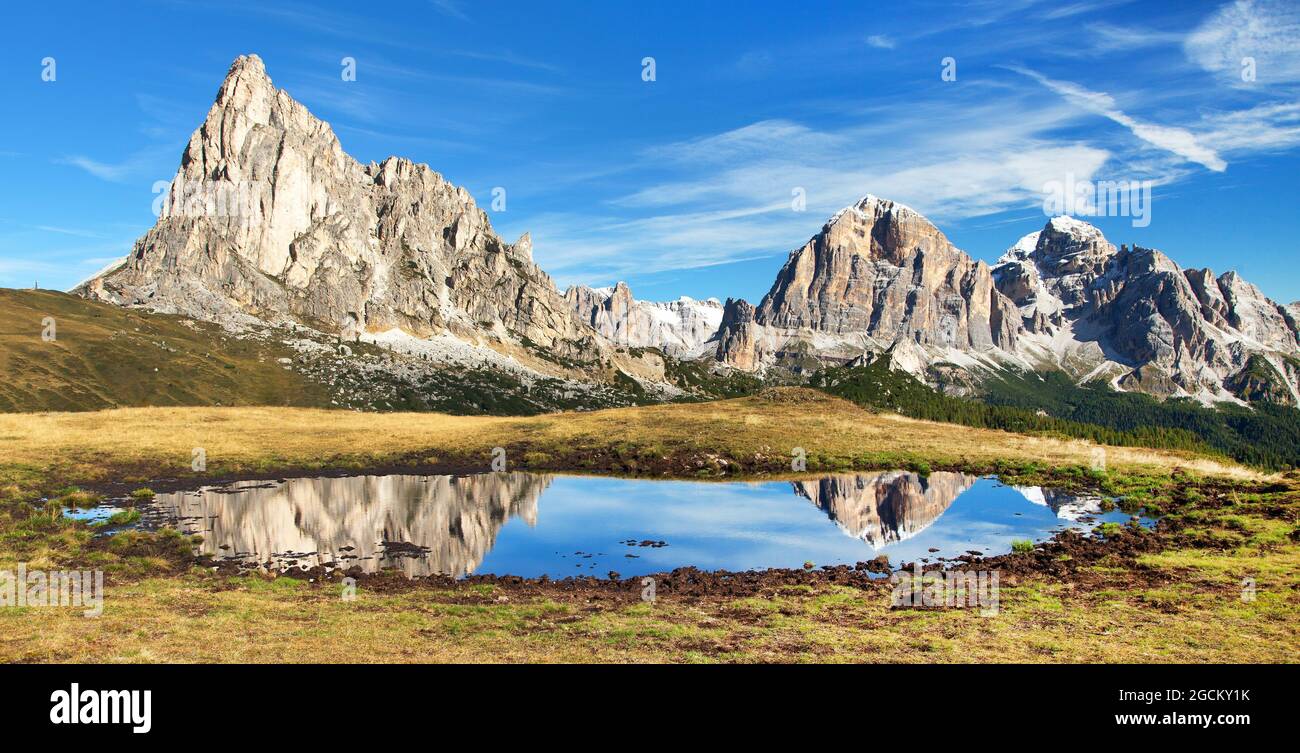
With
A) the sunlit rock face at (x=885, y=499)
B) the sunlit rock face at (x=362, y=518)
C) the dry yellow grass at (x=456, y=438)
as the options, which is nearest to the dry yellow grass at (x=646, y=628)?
the sunlit rock face at (x=362, y=518)

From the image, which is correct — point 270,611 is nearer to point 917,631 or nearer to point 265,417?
point 917,631

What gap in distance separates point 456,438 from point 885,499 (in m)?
41.2

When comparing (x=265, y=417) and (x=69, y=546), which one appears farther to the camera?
(x=265, y=417)

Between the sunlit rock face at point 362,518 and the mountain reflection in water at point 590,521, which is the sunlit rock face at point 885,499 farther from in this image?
the sunlit rock face at point 362,518

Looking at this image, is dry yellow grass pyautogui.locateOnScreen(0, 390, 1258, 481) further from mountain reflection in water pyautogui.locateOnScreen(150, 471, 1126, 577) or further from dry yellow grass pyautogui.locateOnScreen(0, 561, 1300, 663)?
dry yellow grass pyautogui.locateOnScreen(0, 561, 1300, 663)

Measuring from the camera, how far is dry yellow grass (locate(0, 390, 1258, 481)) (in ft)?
186

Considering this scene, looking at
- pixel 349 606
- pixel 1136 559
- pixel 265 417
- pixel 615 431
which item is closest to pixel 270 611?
pixel 349 606

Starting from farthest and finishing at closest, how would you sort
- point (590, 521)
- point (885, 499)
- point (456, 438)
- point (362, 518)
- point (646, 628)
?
point (456, 438) < point (885, 499) < point (590, 521) < point (362, 518) < point (646, 628)

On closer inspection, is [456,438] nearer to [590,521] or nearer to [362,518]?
[362,518]

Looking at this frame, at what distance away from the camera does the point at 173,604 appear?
23.2m

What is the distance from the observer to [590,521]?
138 ft

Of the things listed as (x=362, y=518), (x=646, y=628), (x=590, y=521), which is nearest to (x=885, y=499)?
(x=590, y=521)
